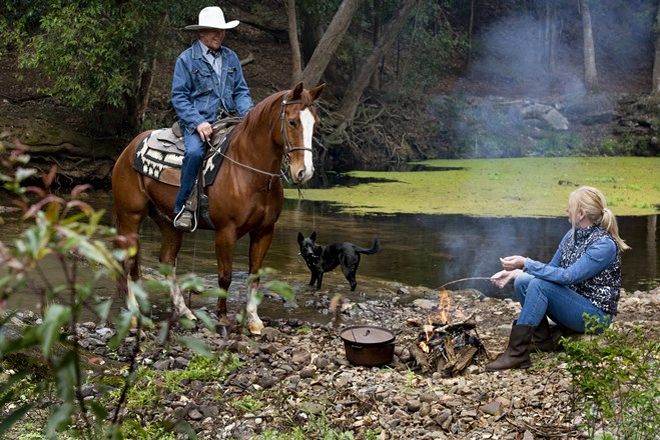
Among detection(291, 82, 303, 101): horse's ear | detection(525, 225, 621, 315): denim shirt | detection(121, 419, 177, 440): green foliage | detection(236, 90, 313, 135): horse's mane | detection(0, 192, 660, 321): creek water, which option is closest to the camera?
detection(121, 419, 177, 440): green foliage

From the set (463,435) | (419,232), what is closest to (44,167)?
(419,232)

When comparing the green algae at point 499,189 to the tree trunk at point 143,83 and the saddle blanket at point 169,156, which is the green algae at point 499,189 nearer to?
the tree trunk at point 143,83

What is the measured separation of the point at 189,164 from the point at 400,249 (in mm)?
4845

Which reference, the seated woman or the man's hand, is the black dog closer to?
the man's hand

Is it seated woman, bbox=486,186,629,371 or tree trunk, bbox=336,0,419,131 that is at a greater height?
tree trunk, bbox=336,0,419,131

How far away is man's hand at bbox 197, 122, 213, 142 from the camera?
6180 mm

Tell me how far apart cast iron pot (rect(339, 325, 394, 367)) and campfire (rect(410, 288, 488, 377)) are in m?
0.21

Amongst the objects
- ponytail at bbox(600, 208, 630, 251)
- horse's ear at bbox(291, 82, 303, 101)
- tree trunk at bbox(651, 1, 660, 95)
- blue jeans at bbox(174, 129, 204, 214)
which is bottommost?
ponytail at bbox(600, 208, 630, 251)

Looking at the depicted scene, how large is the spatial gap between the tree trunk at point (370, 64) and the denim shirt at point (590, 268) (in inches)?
605

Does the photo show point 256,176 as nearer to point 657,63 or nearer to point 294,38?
point 294,38

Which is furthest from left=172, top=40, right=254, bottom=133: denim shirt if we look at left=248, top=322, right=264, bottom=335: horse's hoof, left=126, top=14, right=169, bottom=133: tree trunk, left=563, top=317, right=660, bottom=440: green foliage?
left=126, top=14, right=169, bottom=133: tree trunk

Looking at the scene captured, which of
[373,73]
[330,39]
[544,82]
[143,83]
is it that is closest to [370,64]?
[373,73]

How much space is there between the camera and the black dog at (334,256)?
7750 mm

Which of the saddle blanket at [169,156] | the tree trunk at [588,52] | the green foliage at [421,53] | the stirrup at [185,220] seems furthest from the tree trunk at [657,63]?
the stirrup at [185,220]
